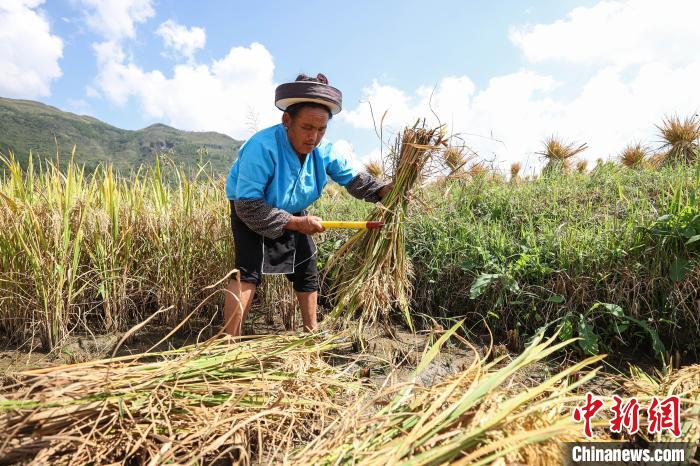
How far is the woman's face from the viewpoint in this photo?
7.22ft

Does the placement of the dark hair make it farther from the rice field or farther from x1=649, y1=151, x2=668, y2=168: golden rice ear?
x1=649, y1=151, x2=668, y2=168: golden rice ear

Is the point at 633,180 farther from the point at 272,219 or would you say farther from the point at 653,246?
the point at 272,219

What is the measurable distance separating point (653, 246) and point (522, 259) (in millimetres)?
737

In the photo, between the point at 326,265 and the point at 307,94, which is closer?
the point at 307,94

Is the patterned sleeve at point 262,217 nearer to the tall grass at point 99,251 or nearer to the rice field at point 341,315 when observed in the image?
the rice field at point 341,315

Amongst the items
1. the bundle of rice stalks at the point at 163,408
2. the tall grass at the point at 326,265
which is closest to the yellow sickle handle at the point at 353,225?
the tall grass at the point at 326,265

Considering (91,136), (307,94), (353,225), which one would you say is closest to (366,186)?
(353,225)

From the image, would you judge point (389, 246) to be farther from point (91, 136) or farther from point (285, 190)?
point (91, 136)

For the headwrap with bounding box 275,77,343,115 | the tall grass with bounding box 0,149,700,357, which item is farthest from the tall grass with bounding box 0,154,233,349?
the headwrap with bounding box 275,77,343,115

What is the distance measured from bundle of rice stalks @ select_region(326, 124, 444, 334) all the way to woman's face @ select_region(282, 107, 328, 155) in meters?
0.52

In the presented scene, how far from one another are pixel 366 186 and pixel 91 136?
443 ft

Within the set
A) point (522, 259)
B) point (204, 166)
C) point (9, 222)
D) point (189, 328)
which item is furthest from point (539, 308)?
point (9, 222)

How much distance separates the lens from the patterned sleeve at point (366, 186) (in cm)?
262

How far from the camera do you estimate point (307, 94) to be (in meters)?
2.14
